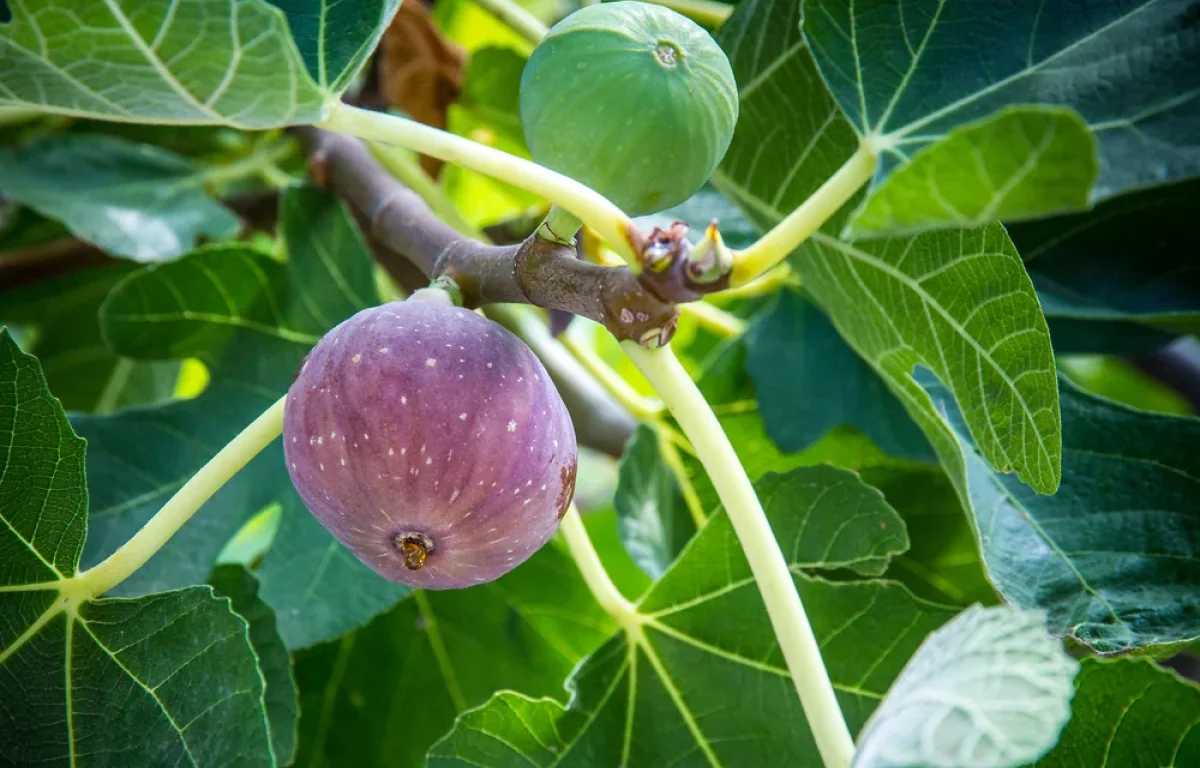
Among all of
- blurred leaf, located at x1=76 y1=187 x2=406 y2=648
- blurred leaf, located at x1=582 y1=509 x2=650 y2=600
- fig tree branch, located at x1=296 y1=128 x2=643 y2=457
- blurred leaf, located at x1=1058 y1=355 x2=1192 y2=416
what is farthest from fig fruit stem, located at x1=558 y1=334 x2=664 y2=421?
blurred leaf, located at x1=1058 y1=355 x2=1192 y2=416

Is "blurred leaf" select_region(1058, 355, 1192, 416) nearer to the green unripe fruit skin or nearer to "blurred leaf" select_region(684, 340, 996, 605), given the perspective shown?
"blurred leaf" select_region(684, 340, 996, 605)

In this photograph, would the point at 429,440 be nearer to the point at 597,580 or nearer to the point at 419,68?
the point at 597,580

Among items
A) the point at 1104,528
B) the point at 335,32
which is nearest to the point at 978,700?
the point at 1104,528

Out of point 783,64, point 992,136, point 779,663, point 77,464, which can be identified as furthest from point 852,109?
point 77,464

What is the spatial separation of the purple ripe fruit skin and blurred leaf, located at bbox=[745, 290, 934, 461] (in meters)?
→ 0.56

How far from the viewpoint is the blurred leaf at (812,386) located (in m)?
1.16

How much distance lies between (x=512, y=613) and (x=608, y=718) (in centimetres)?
35

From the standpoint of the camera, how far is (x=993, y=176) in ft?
1.65

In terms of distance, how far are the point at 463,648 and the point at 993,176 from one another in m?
0.90

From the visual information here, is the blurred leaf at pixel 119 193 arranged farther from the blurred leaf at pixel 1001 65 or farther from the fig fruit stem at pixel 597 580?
the blurred leaf at pixel 1001 65

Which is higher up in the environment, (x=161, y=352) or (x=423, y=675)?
(x=161, y=352)

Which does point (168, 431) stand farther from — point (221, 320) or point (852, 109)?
point (852, 109)

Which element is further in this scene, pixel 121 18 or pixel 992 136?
pixel 121 18

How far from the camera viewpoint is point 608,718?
2.94 ft
